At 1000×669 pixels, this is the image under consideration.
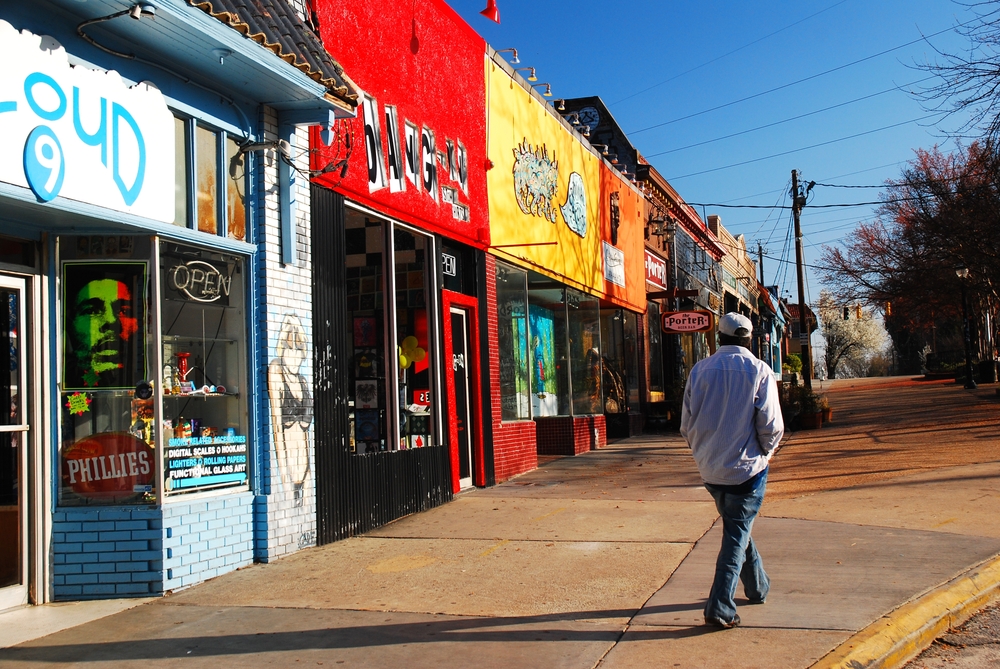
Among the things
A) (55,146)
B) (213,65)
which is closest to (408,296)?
(213,65)

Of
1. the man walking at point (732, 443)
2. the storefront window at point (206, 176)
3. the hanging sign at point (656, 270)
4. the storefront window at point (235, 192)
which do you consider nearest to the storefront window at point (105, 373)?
the storefront window at point (206, 176)

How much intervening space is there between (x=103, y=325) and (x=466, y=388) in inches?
235

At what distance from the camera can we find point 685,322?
72.0 ft

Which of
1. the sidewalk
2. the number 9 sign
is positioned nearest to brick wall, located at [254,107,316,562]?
the sidewalk

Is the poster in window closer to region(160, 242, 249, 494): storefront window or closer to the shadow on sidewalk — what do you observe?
region(160, 242, 249, 494): storefront window

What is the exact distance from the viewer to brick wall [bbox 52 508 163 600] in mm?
6586

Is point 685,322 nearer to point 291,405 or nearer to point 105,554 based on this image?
point 291,405

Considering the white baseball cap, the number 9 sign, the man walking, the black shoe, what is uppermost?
the number 9 sign

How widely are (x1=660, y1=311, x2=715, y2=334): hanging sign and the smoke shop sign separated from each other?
53.2 feet

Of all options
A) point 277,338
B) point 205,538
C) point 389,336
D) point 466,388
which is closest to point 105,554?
point 205,538

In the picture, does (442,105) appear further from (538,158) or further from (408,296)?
(538,158)

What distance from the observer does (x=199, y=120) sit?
24.5 ft

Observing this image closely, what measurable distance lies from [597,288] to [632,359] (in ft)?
12.1

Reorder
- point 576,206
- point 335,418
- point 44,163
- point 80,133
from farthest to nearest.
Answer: point 576,206 < point 335,418 < point 80,133 < point 44,163
